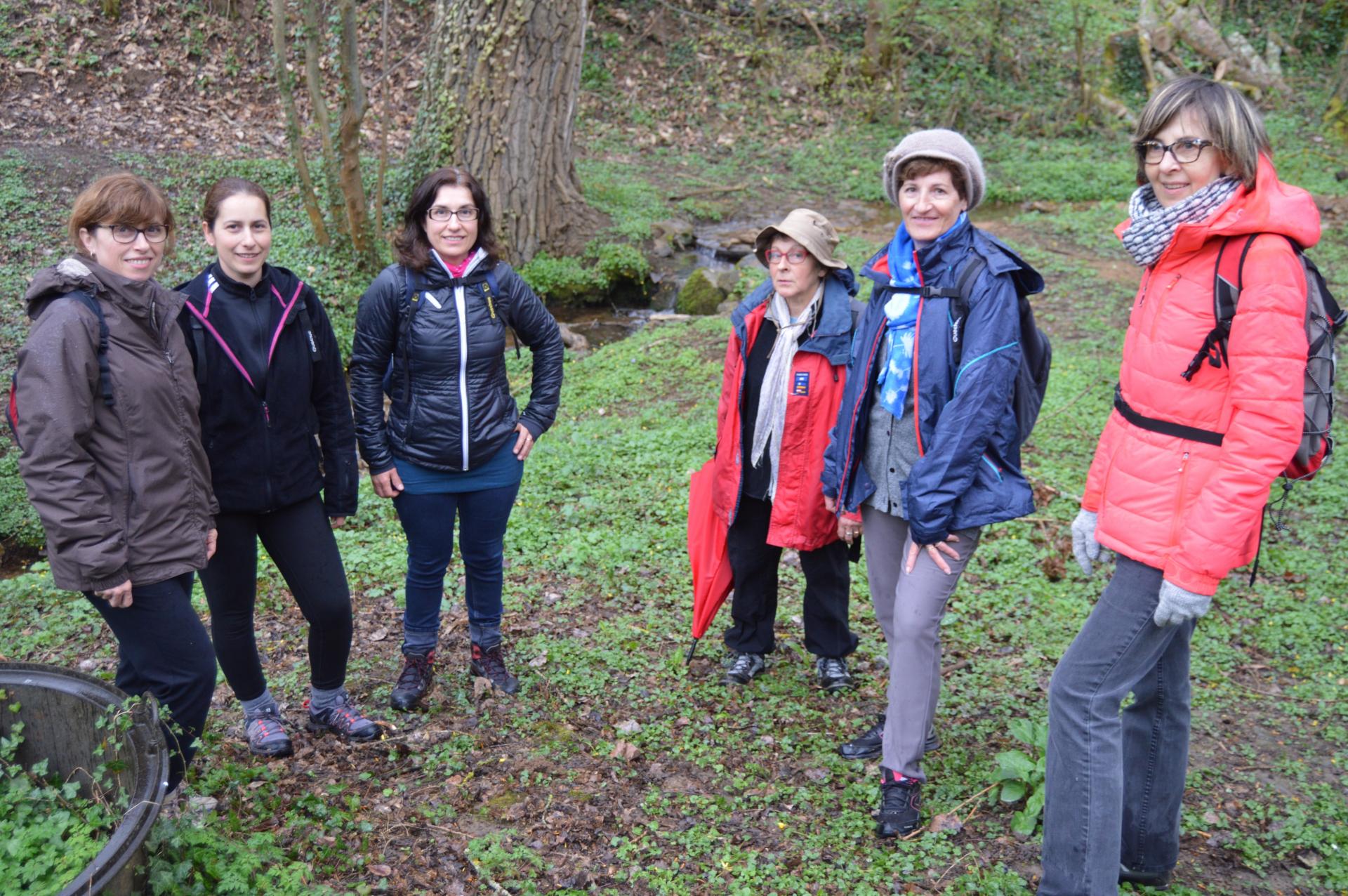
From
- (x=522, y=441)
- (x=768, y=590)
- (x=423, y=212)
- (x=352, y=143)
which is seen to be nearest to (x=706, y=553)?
(x=768, y=590)

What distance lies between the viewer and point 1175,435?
106 inches

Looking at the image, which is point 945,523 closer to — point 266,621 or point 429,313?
point 429,313

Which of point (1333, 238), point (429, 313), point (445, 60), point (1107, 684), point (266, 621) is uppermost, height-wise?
point (445, 60)

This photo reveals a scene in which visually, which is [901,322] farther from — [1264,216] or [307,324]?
[307,324]

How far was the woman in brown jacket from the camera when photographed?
2861mm

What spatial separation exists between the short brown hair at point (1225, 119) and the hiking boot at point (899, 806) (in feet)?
7.05

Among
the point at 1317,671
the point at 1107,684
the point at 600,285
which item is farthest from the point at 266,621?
the point at 600,285

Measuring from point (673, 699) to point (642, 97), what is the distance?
15.3 metres

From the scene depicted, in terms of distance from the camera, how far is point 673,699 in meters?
4.37

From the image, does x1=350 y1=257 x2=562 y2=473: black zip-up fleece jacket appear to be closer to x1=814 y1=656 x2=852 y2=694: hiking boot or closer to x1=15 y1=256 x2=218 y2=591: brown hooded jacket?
x1=15 y1=256 x2=218 y2=591: brown hooded jacket

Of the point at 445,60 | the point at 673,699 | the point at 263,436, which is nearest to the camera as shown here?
the point at 263,436

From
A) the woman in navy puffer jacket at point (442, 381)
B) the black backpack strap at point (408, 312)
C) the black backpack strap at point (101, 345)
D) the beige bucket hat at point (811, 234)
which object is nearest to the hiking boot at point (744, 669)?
the woman in navy puffer jacket at point (442, 381)

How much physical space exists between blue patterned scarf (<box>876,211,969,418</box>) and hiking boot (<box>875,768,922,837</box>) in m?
1.27

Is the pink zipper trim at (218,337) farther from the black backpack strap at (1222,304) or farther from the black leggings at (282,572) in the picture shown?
the black backpack strap at (1222,304)
